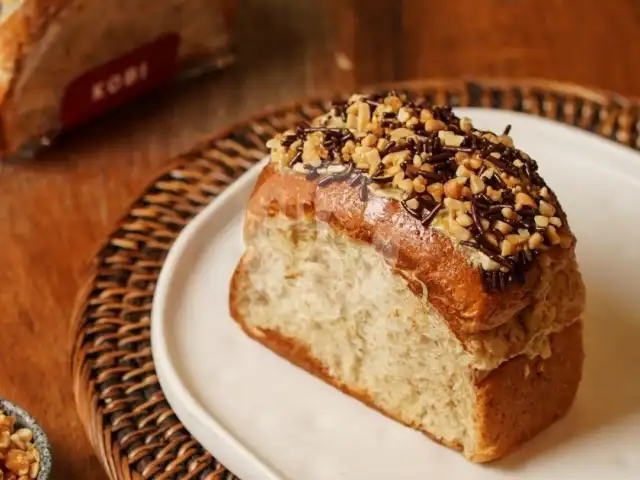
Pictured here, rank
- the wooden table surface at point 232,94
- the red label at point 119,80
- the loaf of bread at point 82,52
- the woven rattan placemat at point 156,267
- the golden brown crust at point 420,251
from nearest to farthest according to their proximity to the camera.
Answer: the golden brown crust at point 420,251, the woven rattan placemat at point 156,267, the wooden table surface at point 232,94, the loaf of bread at point 82,52, the red label at point 119,80

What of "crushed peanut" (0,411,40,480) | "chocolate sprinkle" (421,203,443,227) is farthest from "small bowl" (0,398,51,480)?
"chocolate sprinkle" (421,203,443,227)

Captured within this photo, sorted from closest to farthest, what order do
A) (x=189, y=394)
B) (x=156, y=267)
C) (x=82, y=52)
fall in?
(x=189, y=394) < (x=156, y=267) < (x=82, y=52)

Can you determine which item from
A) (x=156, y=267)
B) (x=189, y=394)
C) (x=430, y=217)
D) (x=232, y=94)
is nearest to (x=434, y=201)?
(x=430, y=217)

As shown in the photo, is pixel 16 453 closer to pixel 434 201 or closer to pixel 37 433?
pixel 37 433

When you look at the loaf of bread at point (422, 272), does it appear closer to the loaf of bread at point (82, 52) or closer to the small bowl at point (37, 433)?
the small bowl at point (37, 433)

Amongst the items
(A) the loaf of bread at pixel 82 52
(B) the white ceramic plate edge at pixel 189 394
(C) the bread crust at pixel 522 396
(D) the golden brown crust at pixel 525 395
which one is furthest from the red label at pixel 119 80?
(D) the golden brown crust at pixel 525 395

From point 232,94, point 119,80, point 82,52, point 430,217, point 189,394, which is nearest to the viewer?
point 430,217
